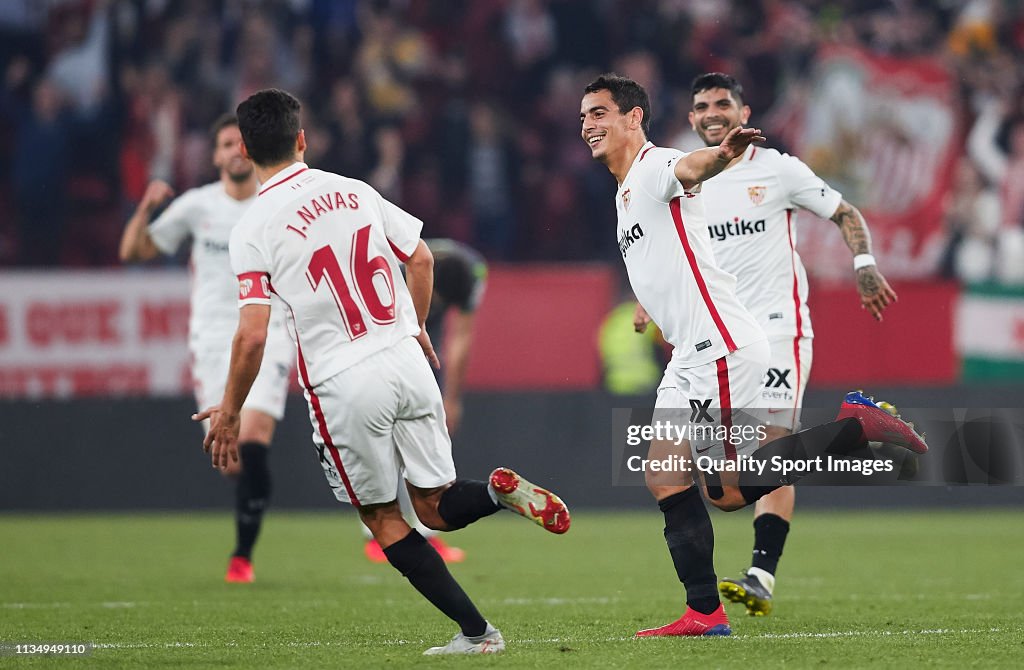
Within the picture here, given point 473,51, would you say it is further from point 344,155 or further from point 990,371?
point 990,371

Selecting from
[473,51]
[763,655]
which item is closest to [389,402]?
[763,655]

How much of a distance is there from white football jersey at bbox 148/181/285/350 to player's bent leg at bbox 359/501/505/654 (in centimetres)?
414

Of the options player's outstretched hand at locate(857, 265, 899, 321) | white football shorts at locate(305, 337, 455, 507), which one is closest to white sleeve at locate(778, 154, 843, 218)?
player's outstretched hand at locate(857, 265, 899, 321)

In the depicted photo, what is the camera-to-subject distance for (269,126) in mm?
5688

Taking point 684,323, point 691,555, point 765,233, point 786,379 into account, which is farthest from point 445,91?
point 691,555

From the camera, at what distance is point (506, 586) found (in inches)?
347

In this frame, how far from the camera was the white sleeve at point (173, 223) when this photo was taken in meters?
9.74

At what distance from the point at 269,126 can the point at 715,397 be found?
2289mm

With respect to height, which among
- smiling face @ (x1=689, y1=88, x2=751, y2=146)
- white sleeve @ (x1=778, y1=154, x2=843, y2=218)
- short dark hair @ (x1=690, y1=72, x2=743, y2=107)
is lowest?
white sleeve @ (x1=778, y1=154, x2=843, y2=218)

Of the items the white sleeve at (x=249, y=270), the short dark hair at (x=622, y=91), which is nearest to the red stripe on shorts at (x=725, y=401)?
the short dark hair at (x=622, y=91)

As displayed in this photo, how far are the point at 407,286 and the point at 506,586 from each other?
10.9ft

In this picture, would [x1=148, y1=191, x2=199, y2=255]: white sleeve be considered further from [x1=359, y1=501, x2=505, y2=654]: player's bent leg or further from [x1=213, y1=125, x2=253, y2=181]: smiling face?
[x1=359, y1=501, x2=505, y2=654]: player's bent leg

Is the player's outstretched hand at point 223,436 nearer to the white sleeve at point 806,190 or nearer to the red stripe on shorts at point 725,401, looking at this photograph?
the red stripe on shorts at point 725,401

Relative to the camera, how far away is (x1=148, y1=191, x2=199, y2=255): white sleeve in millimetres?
9742
